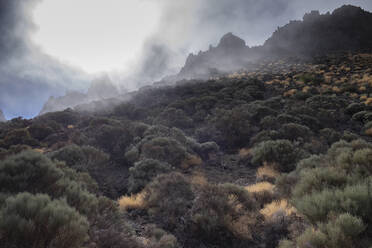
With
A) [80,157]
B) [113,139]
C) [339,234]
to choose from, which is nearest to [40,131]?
[113,139]

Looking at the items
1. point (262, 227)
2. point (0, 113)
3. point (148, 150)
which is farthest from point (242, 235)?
point (0, 113)

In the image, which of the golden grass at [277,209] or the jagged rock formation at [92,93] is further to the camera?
the jagged rock formation at [92,93]

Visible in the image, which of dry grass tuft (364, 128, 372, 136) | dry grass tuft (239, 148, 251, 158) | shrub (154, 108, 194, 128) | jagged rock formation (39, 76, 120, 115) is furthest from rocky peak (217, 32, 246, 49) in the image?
dry grass tuft (239, 148, 251, 158)

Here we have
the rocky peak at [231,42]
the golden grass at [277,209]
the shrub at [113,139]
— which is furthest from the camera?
the rocky peak at [231,42]

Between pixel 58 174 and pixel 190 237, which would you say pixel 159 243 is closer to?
pixel 190 237

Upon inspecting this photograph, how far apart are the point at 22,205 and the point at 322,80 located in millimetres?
30743

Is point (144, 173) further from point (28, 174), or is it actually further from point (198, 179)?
point (28, 174)

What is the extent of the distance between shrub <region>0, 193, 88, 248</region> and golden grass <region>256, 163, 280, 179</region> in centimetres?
678

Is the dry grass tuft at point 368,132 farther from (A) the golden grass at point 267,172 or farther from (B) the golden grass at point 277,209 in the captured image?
(B) the golden grass at point 277,209

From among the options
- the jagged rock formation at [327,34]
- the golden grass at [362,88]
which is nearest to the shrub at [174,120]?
the golden grass at [362,88]

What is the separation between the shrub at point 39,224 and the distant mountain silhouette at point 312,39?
50977mm

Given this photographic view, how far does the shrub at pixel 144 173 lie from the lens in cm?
746

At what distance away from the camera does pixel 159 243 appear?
3.81 metres

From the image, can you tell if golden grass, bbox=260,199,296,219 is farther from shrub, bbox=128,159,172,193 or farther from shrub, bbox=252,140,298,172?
shrub, bbox=128,159,172,193
